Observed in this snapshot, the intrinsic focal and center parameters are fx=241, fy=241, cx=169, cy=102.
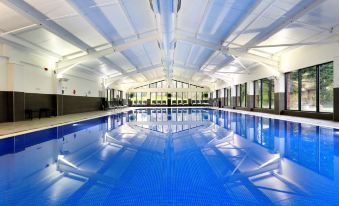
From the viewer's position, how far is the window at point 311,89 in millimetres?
9023

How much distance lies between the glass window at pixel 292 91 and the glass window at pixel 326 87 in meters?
1.64

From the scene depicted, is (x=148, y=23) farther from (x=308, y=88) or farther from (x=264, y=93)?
(x=264, y=93)

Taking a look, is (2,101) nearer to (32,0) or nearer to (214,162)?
(32,0)

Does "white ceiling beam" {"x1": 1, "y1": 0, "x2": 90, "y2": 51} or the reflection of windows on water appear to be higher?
"white ceiling beam" {"x1": 1, "y1": 0, "x2": 90, "y2": 51}

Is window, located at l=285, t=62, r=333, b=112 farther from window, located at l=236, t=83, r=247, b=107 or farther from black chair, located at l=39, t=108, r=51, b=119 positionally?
black chair, located at l=39, t=108, r=51, b=119

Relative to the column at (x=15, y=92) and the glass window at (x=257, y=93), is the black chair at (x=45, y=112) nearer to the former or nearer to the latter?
the column at (x=15, y=92)

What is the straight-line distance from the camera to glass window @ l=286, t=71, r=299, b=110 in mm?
11090

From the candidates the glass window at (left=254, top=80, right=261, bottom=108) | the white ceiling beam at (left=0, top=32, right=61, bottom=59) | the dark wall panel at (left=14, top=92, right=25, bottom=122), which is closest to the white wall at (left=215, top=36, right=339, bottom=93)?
the glass window at (left=254, top=80, right=261, bottom=108)

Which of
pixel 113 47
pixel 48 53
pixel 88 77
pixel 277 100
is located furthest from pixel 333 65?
pixel 88 77

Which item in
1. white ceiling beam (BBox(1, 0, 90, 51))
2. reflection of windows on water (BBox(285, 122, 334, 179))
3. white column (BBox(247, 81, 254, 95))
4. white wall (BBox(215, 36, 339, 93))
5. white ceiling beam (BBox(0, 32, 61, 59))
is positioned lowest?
reflection of windows on water (BBox(285, 122, 334, 179))

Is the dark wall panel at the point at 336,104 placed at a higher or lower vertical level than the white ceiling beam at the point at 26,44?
lower

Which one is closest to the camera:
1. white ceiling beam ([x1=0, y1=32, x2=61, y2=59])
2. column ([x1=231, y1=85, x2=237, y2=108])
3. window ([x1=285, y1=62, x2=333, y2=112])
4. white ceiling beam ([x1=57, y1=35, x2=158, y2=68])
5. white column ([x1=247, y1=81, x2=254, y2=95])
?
white ceiling beam ([x1=0, y1=32, x2=61, y2=59])

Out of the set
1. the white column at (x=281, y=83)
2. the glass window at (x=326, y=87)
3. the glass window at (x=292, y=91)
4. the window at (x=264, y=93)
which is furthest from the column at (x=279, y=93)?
the glass window at (x=326, y=87)

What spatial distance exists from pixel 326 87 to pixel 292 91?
7.75ft
